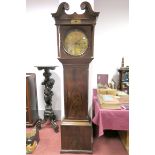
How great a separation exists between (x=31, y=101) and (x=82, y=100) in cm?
143

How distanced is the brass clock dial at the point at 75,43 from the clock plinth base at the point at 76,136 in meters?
0.93

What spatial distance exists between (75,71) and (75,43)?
0.37 meters

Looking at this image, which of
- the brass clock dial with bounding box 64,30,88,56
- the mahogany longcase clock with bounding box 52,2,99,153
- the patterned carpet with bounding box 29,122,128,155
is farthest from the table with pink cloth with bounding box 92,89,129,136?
the brass clock dial with bounding box 64,30,88,56

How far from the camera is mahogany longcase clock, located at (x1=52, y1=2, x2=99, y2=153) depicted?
7.87ft

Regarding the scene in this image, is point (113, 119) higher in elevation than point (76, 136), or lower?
higher

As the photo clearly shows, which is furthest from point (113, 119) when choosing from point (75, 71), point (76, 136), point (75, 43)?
point (75, 43)

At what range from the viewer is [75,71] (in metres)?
2.54

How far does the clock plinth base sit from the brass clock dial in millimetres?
934

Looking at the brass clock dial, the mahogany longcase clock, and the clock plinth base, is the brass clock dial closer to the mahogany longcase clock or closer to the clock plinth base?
the mahogany longcase clock

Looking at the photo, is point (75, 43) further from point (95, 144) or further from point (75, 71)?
point (95, 144)

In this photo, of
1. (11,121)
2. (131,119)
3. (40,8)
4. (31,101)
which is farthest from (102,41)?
(11,121)

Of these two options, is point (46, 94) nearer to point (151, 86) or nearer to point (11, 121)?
point (11, 121)

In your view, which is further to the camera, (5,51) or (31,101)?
(31,101)

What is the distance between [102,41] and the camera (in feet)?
14.3
